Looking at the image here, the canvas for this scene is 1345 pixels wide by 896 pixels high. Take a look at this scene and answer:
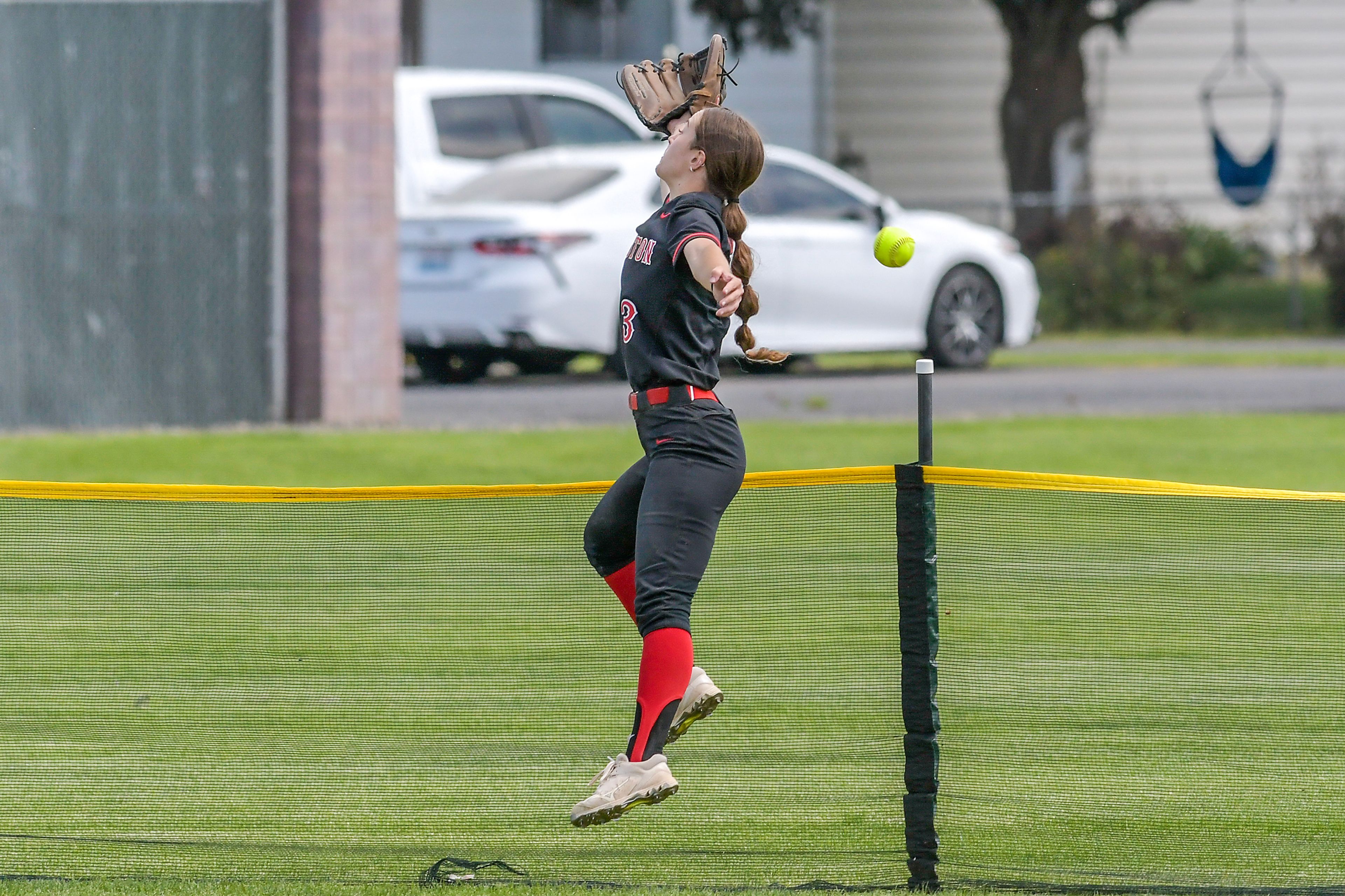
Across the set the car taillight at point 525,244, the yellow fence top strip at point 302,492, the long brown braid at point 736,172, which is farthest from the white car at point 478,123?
the long brown braid at point 736,172

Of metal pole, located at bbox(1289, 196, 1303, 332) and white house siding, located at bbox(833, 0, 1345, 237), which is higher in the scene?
white house siding, located at bbox(833, 0, 1345, 237)

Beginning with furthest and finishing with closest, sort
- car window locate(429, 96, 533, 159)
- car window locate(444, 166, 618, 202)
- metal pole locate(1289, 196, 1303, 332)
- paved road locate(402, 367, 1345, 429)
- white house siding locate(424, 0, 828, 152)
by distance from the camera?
white house siding locate(424, 0, 828, 152) → metal pole locate(1289, 196, 1303, 332) → car window locate(429, 96, 533, 159) → car window locate(444, 166, 618, 202) → paved road locate(402, 367, 1345, 429)

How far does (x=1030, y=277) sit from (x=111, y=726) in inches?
492

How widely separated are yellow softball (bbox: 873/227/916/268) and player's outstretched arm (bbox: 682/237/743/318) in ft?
1.34

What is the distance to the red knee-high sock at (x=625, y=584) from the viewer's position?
14.1 ft

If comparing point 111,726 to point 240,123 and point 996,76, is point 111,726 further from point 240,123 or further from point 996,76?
point 996,76

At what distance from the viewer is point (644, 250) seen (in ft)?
13.5

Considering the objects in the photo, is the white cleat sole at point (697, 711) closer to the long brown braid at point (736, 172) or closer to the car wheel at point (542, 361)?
the long brown braid at point (736, 172)

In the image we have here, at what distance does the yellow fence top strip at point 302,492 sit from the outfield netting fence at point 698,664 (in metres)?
0.01

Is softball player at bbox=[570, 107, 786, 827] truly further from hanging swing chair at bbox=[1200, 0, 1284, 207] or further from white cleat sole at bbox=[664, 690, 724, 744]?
hanging swing chair at bbox=[1200, 0, 1284, 207]

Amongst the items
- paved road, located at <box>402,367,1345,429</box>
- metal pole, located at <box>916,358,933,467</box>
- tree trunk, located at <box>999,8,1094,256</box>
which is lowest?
paved road, located at <box>402,367,1345,429</box>

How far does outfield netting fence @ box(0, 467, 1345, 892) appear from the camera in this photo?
4.34 meters

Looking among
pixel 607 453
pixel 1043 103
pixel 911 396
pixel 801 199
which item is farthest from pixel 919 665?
pixel 1043 103

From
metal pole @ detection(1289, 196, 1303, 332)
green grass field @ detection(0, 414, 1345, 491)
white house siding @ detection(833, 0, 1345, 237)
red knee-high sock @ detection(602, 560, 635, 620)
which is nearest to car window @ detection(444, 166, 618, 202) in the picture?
green grass field @ detection(0, 414, 1345, 491)
